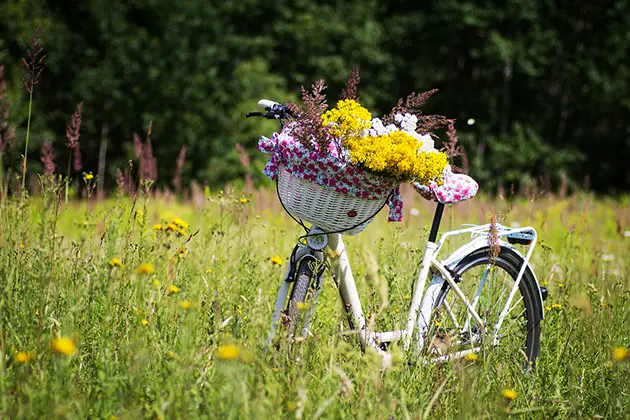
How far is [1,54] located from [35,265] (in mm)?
12719

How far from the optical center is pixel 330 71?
18.8 m

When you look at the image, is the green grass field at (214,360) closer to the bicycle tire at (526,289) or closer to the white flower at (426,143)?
the bicycle tire at (526,289)

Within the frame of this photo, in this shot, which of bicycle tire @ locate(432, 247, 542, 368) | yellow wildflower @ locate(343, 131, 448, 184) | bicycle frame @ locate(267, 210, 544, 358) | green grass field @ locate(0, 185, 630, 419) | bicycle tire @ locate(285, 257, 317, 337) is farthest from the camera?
bicycle tire @ locate(432, 247, 542, 368)

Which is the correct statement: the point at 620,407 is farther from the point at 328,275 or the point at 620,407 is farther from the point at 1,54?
the point at 1,54

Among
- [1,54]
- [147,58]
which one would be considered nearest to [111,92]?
[147,58]

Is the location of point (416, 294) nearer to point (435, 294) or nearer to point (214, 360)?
point (435, 294)

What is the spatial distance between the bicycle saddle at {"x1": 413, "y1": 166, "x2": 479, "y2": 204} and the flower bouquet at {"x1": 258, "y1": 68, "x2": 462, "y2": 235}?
181 mm

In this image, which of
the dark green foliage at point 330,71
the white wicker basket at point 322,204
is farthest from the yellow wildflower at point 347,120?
the dark green foliage at point 330,71

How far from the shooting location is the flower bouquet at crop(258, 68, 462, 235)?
2598mm

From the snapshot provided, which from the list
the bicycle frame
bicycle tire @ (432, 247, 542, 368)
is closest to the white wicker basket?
the bicycle frame

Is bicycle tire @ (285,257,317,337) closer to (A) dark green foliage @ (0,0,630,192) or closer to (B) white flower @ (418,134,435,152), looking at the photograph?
(B) white flower @ (418,134,435,152)

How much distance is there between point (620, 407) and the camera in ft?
8.71

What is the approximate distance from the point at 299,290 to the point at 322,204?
1.22ft

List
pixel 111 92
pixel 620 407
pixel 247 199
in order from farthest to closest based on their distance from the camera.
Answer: pixel 111 92
pixel 247 199
pixel 620 407
